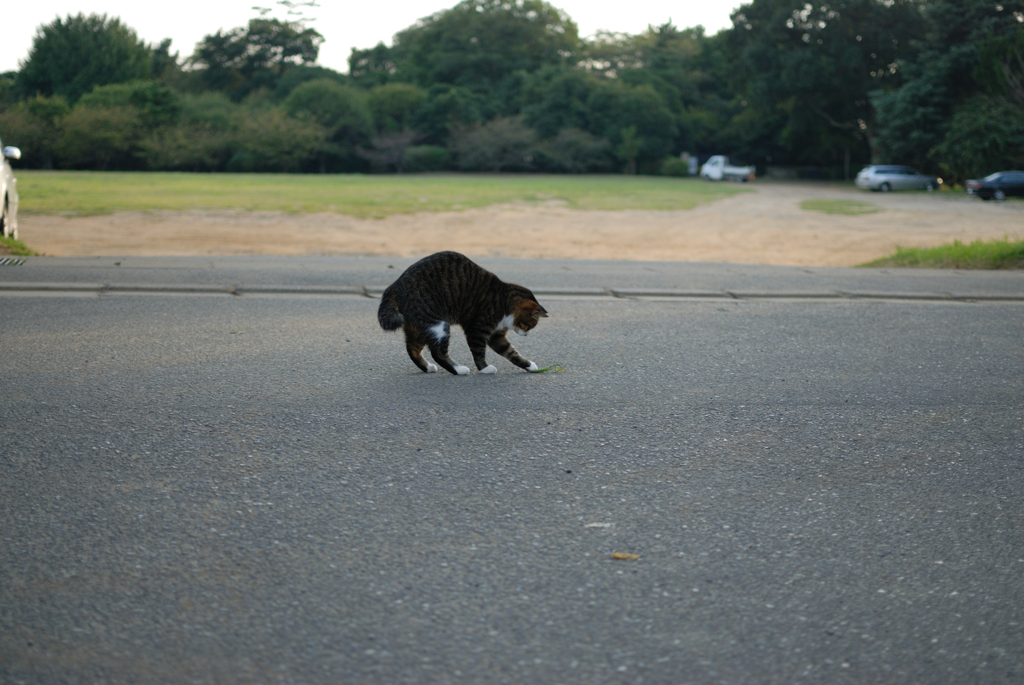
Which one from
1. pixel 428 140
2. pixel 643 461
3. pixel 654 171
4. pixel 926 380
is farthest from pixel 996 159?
pixel 643 461

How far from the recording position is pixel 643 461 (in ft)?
14.7

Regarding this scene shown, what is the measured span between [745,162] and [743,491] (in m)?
62.8

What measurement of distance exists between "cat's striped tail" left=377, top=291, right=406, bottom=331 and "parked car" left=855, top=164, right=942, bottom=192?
43.6 metres

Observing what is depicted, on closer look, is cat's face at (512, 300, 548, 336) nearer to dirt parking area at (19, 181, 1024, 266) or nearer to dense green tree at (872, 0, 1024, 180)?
dirt parking area at (19, 181, 1024, 266)

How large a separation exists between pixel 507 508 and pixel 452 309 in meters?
2.42

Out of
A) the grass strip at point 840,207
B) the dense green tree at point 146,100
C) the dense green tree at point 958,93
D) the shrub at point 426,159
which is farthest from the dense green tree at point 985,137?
the dense green tree at point 146,100

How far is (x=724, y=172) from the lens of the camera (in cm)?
5547

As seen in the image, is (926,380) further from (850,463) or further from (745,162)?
(745,162)

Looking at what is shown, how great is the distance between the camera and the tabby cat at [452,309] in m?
5.89

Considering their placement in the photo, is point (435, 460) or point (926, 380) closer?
point (435, 460)

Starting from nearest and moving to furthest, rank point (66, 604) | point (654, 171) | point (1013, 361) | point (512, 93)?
point (66, 604), point (1013, 361), point (654, 171), point (512, 93)

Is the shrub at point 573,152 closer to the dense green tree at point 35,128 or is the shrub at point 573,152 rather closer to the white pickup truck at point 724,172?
the white pickup truck at point 724,172

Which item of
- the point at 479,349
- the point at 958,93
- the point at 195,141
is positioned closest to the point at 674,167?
the point at 958,93

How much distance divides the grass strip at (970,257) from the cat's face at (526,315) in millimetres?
9081
